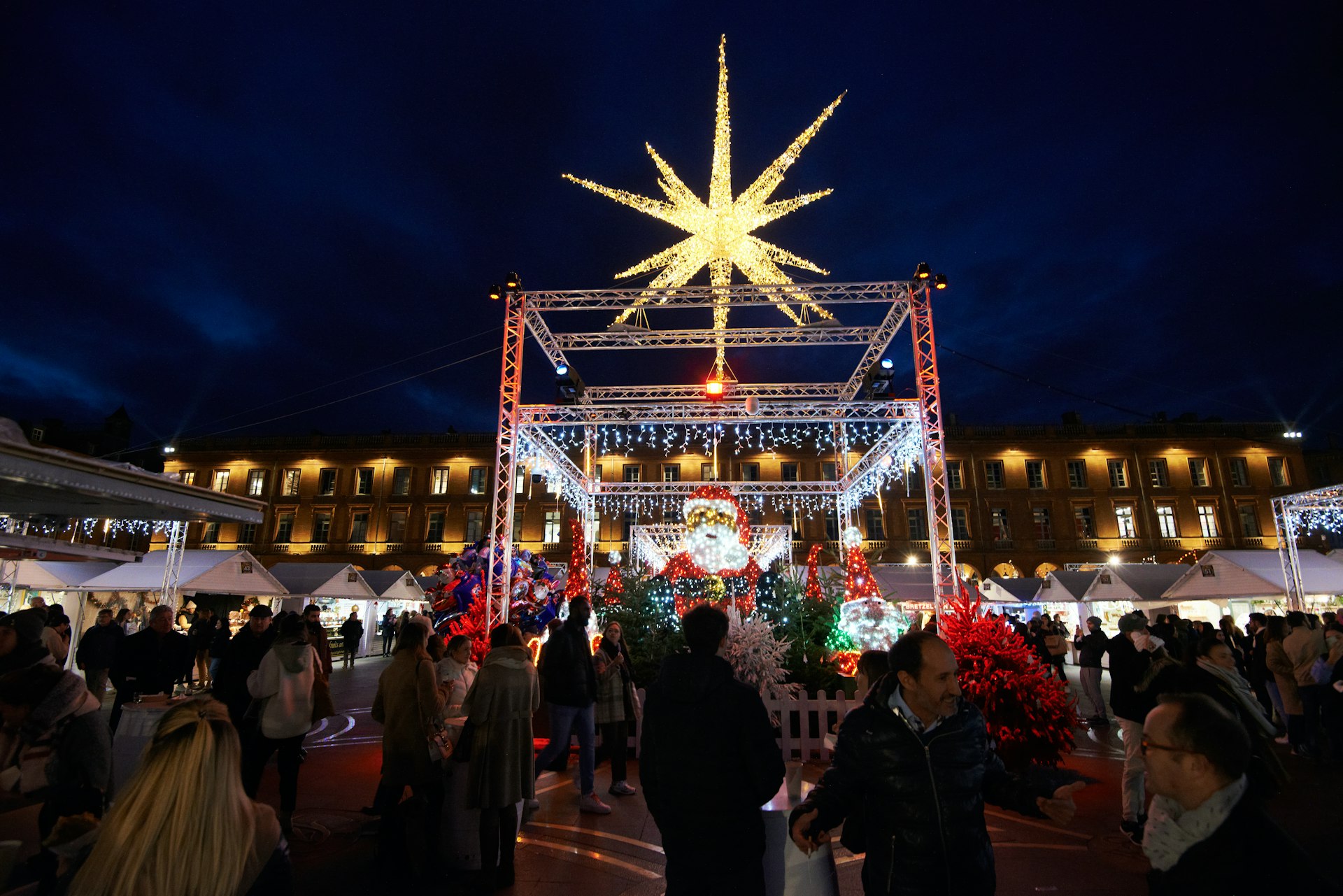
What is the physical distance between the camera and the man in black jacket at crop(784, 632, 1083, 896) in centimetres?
210

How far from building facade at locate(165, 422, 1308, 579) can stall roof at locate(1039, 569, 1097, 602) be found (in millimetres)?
13277

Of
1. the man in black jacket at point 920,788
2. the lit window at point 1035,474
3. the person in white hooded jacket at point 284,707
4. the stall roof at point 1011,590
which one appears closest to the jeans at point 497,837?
the person in white hooded jacket at point 284,707

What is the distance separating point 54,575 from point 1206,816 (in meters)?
21.0

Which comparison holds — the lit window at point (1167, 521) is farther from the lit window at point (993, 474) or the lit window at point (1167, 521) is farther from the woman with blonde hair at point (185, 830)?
the woman with blonde hair at point (185, 830)

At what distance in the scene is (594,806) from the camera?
5273 mm

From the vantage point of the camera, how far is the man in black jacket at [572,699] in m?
5.25

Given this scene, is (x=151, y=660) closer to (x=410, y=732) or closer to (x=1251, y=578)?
(x=410, y=732)

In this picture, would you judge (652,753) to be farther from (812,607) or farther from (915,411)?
(915,411)

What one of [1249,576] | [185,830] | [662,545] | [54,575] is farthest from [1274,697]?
[54,575]

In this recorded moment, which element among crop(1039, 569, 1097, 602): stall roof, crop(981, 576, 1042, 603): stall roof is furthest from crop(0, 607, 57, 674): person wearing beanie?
crop(981, 576, 1042, 603): stall roof

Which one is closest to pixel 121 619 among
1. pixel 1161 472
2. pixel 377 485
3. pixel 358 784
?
pixel 358 784

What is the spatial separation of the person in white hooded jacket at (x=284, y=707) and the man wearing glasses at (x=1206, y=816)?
15.7 feet

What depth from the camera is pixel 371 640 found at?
24.0m

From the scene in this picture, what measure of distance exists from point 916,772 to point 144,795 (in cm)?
207
